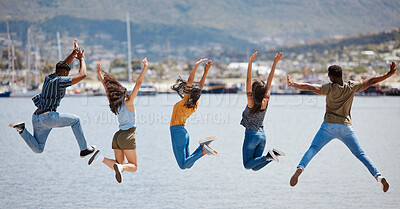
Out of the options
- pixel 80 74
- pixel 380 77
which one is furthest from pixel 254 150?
pixel 80 74

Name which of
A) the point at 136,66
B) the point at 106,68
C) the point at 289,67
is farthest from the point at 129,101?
the point at 289,67

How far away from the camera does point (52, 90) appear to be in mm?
11555

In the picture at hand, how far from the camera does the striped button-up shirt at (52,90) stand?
1149cm

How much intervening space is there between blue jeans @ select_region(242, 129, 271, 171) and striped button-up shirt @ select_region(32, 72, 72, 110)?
377cm

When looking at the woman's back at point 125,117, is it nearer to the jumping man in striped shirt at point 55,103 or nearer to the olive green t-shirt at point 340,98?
the jumping man in striped shirt at point 55,103

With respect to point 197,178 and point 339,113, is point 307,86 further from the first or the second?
point 197,178

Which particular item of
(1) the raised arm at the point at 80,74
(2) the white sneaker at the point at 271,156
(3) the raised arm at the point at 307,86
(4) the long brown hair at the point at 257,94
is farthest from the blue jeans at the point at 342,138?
(1) the raised arm at the point at 80,74

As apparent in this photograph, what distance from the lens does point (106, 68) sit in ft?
488

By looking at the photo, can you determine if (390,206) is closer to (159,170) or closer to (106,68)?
(159,170)

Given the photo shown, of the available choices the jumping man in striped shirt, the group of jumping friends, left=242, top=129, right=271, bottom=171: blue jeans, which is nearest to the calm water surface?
left=242, top=129, right=271, bottom=171: blue jeans

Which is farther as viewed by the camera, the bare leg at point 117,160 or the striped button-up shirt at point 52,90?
the bare leg at point 117,160

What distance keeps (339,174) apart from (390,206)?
20.8 ft

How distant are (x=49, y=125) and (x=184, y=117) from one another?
106 inches

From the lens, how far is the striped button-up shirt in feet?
37.7
